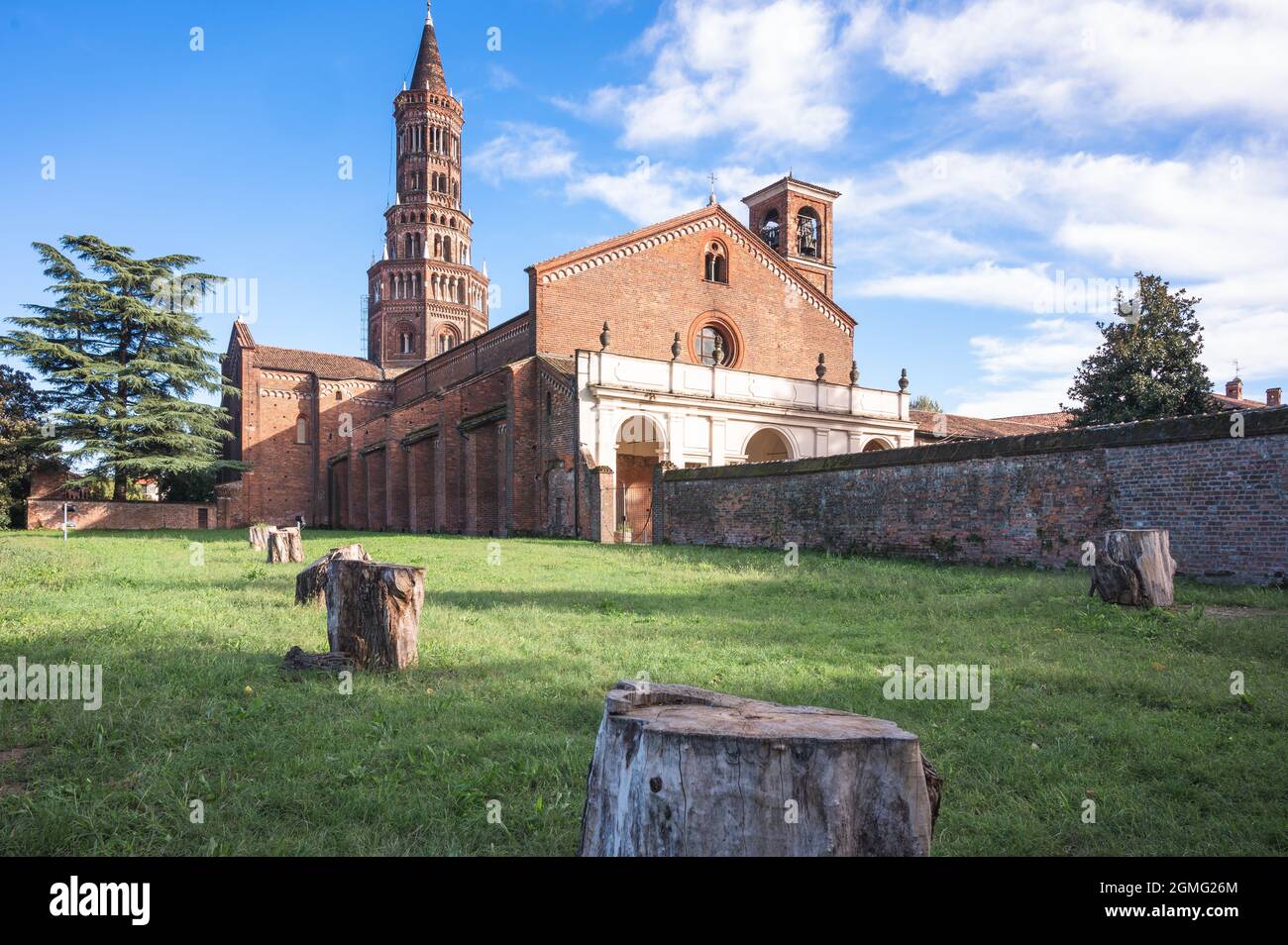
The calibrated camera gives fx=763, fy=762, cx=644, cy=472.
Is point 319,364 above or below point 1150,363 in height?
above

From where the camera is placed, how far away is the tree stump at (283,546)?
14.9m

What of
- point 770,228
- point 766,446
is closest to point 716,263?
point 770,228

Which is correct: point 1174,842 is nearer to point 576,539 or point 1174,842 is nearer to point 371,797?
point 371,797

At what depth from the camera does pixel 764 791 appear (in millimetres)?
2146

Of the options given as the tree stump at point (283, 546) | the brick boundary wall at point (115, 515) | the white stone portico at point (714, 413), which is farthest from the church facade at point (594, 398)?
the tree stump at point (283, 546)

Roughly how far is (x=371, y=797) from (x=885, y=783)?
244cm

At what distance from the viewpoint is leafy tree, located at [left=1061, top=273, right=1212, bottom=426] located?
88.0 ft

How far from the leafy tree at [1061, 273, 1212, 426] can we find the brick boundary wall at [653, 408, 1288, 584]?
16.4 metres

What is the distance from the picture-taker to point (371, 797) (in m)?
3.54

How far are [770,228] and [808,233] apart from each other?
208cm

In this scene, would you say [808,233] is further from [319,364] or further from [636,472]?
[319,364]
